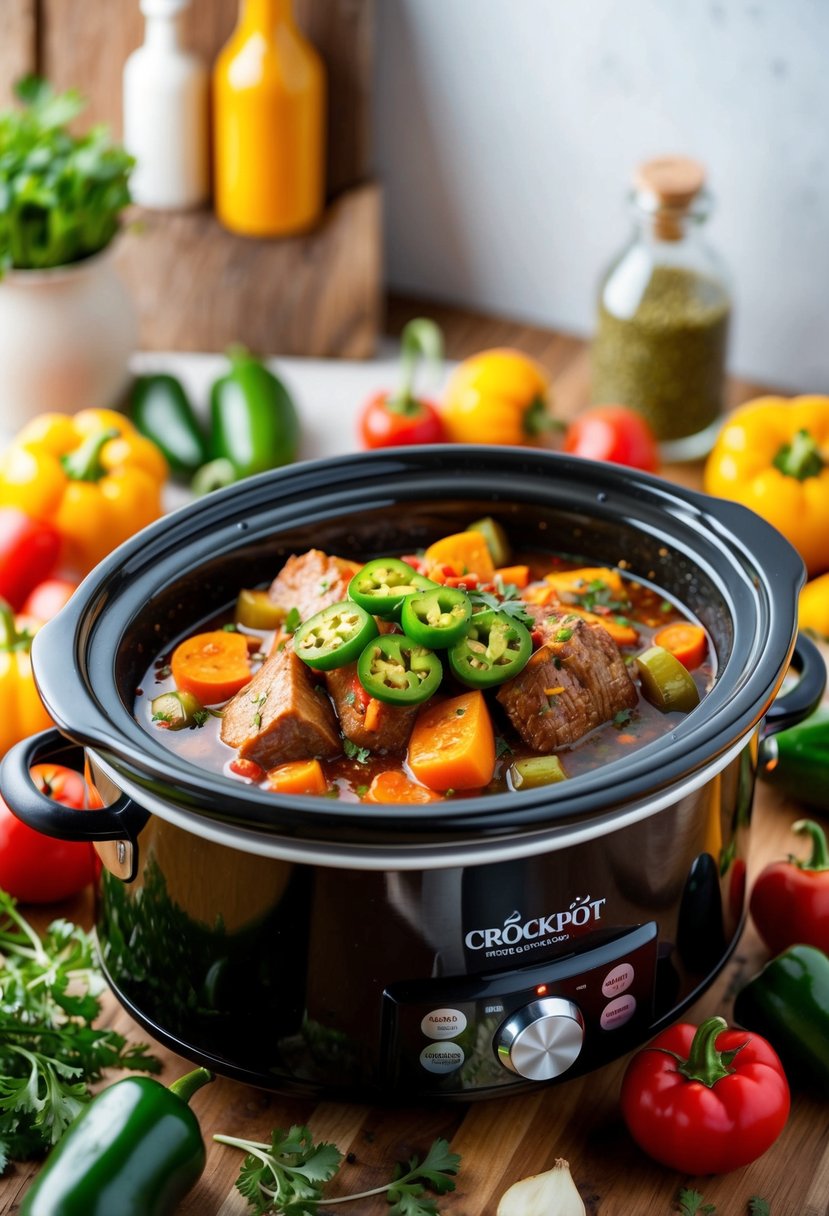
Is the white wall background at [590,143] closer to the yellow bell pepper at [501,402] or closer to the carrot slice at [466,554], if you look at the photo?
the yellow bell pepper at [501,402]

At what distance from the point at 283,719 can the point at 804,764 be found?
1.09m

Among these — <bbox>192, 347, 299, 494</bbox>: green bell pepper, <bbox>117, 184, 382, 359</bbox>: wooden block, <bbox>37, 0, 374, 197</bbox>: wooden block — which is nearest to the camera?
<bbox>192, 347, 299, 494</bbox>: green bell pepper

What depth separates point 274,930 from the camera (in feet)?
6.46

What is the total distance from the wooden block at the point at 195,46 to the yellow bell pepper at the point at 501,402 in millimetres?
776

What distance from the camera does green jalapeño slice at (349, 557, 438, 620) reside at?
2.15 metres

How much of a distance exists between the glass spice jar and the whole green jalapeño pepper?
89.5 inches

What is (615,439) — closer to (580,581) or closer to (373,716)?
(580,581)

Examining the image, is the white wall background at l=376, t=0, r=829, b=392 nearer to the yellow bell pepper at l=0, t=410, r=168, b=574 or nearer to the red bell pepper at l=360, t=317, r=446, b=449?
the red bell pepper at l=360, t=317, r=446, b=449

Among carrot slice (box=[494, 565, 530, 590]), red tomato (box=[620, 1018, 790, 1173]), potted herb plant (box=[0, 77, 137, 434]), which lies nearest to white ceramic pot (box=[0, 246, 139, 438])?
potted herb plant (box=[0, 77, 137, 434])

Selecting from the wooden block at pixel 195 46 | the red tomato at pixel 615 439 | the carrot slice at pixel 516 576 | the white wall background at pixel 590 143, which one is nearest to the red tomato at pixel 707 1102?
the carrot slice at pixel 516 576

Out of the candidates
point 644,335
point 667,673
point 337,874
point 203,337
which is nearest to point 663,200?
point 644,335

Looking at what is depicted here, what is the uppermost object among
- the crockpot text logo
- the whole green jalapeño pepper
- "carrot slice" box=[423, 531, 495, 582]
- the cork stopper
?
the cork stopper

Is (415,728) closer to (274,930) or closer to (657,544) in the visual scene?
(274,930)

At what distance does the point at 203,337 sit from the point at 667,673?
228 centimetres
